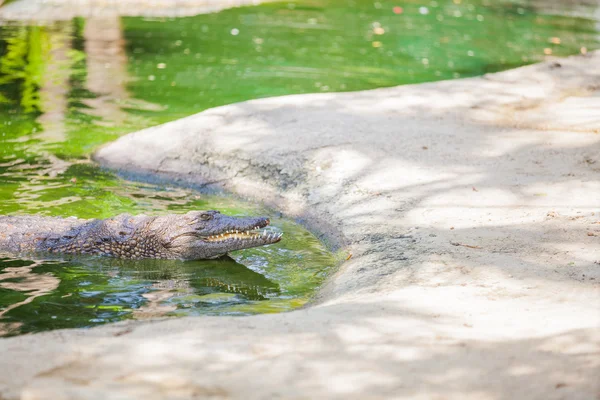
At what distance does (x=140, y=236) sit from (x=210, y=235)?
609 millimetres

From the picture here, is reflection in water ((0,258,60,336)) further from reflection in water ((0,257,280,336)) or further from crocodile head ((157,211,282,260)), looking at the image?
crocodile head ((157,211,282,260))

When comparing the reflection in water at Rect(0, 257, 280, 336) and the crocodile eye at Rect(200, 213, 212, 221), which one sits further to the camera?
the crocodile eye at Rect(200, 213, 212, 221)

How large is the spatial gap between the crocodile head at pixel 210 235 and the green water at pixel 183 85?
0.13m

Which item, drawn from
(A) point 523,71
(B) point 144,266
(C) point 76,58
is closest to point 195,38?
(C) point 76,58

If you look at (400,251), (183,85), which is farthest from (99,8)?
(400,251)

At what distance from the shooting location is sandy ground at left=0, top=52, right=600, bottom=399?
3389 mm

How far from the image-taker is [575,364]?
11.2 ft

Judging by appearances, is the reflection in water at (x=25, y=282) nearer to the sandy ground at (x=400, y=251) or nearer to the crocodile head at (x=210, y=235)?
A: the crocodile head at (x=210, y=235)

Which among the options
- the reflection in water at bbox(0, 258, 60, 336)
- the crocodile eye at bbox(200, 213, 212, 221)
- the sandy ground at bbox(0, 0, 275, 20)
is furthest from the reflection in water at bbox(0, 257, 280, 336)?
the sandy ground at bbox(0, 0, 275, 20)

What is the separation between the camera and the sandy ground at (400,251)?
3.39 metres

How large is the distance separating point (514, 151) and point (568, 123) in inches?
51.7

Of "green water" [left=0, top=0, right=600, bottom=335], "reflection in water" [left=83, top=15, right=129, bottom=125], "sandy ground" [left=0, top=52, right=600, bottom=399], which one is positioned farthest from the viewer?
"reflection in water" [left=83, top=15, right=129, bottom=125]

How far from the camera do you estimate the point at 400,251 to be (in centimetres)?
579

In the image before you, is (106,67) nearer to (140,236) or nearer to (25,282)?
(140,236)
